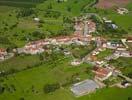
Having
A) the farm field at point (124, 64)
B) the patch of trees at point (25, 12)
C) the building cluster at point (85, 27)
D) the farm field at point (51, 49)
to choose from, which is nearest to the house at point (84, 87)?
the farm field at point (51, 49)

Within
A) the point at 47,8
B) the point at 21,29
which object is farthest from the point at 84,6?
the point at 21,29

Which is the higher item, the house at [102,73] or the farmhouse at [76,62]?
the farmhouse at [76,62]

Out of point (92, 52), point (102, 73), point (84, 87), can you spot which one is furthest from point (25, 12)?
point (84, 87)

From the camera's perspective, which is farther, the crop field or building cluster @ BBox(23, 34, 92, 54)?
the crop field

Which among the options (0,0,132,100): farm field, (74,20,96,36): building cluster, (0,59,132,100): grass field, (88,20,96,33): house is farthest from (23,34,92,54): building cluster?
(0,59,132,100): grass field

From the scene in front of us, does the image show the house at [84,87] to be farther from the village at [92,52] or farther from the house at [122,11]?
the house at [122,11]

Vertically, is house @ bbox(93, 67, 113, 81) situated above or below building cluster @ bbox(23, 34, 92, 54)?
below

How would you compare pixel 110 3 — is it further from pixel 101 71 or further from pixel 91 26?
pixel 101 71

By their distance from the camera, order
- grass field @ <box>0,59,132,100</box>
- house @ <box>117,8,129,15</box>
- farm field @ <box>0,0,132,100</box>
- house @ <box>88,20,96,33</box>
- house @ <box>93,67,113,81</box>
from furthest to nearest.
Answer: house @ <box>117,8,129,15</box> < house @ <box>88,20,96,33</box> < house @ <box>93,67,113,81</box> < farm field @ <box>0,0,132,100</box> < grass field @ <box>0,59,132,100</box>

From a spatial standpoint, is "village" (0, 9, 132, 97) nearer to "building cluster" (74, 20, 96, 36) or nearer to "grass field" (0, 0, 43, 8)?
"building cluster" (74, 20, 96, 36)
